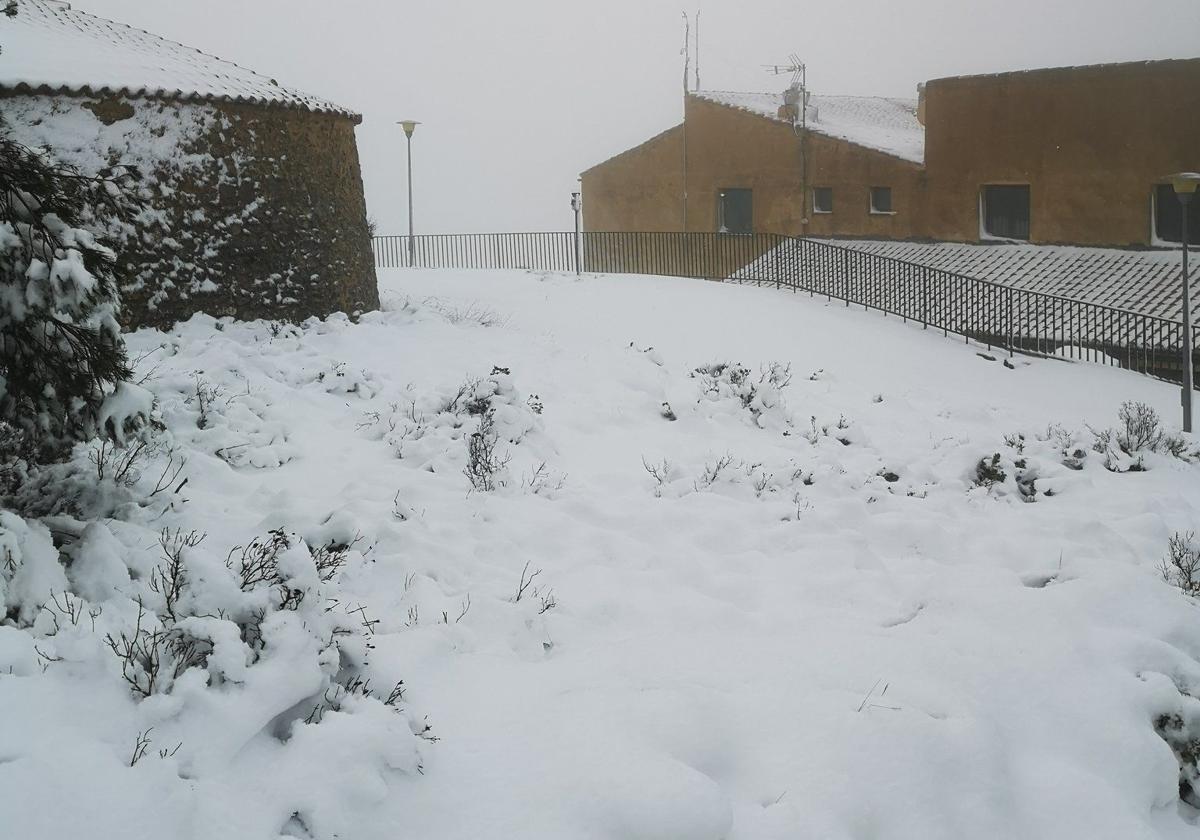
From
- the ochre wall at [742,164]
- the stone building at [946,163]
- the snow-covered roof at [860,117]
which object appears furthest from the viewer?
the ochre wall at [742,164]

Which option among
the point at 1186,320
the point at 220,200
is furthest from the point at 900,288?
the point at 220,200

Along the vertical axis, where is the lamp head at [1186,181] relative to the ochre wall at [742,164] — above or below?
below

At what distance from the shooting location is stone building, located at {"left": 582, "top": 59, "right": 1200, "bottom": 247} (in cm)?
2359

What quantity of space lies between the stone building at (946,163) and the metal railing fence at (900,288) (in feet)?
8.71

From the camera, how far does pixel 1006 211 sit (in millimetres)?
26469

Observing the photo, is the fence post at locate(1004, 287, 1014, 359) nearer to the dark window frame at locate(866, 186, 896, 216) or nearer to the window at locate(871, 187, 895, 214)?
the dark window frame at locate(866, 186, 896, 216)

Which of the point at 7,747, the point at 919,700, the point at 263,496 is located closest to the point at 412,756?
the point at 7,747

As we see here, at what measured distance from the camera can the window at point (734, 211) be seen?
106 ft

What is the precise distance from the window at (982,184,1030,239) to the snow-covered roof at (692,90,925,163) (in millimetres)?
2175

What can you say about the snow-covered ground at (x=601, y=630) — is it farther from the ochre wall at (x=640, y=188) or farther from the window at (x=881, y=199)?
the ochre wall at (x=640, y=188)

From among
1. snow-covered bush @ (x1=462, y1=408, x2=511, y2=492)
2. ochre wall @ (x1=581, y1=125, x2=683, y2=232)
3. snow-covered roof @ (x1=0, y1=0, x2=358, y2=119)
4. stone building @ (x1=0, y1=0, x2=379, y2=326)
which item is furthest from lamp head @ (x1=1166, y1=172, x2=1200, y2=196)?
ochre wall @ (x1=581, y1=125, x2=683, y2=232)

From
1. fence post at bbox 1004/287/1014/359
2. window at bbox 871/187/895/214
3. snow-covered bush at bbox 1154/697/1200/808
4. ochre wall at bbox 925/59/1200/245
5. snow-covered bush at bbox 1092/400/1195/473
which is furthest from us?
window at bbox 871/187/895/214

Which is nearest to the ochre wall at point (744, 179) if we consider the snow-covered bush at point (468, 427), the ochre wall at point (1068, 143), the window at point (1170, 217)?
the ochre wall at point (1068, 143)

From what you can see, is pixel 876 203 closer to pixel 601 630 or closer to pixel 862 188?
pixel 862 188
